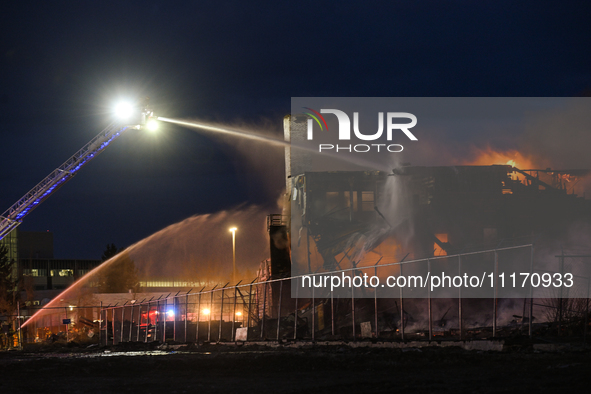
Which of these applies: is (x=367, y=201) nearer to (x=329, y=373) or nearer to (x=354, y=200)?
(x=354, y=200)

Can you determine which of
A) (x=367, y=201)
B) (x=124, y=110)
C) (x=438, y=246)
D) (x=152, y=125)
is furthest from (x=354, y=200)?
(x=124, y=110)

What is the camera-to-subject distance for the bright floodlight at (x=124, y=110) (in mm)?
50031

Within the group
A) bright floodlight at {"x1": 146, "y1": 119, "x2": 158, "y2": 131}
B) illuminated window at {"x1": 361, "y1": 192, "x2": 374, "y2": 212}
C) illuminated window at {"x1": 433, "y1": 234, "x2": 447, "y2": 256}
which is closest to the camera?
illuminated window at {"x1": 433, "y1": 234, "x2": 447, "y2": 256}

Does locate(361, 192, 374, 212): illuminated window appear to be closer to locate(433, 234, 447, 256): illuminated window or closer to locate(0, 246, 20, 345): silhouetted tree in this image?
locate(433, 234, 447, 256): illuminated window

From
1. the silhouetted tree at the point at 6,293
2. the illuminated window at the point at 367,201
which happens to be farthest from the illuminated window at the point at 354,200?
the silhouetted tree at the point at 6,293

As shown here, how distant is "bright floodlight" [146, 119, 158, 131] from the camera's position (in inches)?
1978

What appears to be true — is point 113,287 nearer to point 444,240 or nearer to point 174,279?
point 174,279

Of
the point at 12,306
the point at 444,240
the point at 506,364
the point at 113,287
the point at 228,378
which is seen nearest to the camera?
the point at 506,364

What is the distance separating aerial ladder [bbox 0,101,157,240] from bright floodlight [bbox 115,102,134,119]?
9 cm

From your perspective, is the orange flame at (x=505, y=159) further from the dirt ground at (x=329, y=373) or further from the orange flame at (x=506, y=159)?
the dirt ground at (x=329, y=373)

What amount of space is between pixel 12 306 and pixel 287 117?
154 feet

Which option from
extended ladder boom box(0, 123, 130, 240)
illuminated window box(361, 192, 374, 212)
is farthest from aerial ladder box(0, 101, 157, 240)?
illuminated window box(361, 192, 374, 212)

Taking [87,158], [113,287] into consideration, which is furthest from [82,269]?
[87,158]

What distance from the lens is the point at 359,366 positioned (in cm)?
1742
